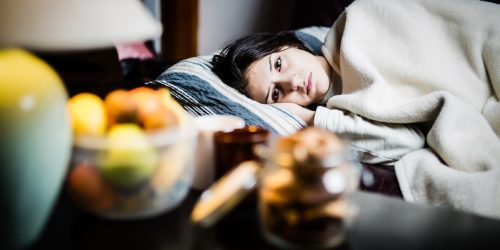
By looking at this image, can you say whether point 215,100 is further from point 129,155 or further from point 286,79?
point 129,155

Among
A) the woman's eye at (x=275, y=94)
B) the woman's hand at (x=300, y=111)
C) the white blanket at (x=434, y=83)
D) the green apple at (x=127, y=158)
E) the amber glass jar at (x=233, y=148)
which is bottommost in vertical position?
the woman's eye at (x=275, y=94)

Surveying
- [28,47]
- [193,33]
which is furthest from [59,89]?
[193,33]

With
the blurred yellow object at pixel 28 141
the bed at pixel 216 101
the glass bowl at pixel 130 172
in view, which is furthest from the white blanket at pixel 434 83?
the blurred yellow object at pixel 28 141

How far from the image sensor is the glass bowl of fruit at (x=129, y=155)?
22.3 inches

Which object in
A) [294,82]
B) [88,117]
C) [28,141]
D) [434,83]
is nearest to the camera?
[28,141]

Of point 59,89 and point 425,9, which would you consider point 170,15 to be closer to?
point 425,9

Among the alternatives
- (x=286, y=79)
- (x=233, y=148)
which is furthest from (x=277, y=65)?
(x=233, y=148)

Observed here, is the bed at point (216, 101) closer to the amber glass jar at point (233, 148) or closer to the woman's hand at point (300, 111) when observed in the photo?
the woman's hand at point (300, 111)

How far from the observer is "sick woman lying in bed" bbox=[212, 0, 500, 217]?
0.92 m

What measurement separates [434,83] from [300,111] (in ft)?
1.12

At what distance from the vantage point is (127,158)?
562 millimetres

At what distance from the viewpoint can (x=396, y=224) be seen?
2.09ft

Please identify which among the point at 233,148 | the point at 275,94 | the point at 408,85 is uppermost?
the point at 233,148

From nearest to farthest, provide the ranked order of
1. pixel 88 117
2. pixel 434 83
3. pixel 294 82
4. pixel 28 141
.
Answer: pixel 28 141, pixel 88 117, pixel 434 83, pixel 294 82
